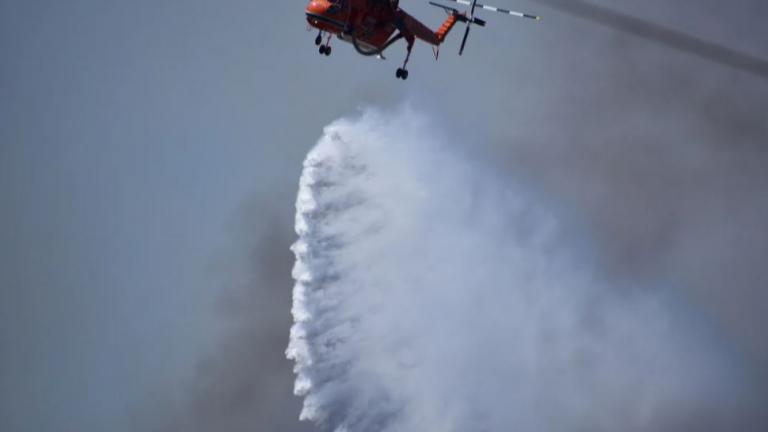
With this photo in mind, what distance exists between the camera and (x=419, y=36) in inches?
2267

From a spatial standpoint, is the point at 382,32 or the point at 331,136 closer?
the point at 382,32

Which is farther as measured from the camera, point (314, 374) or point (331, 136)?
point (331, 136)

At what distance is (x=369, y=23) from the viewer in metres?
54.9

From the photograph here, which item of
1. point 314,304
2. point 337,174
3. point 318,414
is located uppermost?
point 337,174

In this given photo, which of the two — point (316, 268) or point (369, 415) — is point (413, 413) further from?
point (316, 268)

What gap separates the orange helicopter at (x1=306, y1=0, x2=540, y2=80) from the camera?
177 feet

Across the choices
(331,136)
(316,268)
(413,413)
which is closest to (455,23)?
(331,136)

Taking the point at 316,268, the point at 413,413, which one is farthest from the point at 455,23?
the point at 413,413

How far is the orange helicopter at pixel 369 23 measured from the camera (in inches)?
2128

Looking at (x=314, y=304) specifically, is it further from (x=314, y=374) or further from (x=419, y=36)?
(x=419, y=36)

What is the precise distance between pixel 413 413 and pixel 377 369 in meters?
2.03

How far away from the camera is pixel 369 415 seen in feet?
185

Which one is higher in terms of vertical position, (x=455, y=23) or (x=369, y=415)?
(x=455, y=23)

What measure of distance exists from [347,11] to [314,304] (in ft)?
32.5
